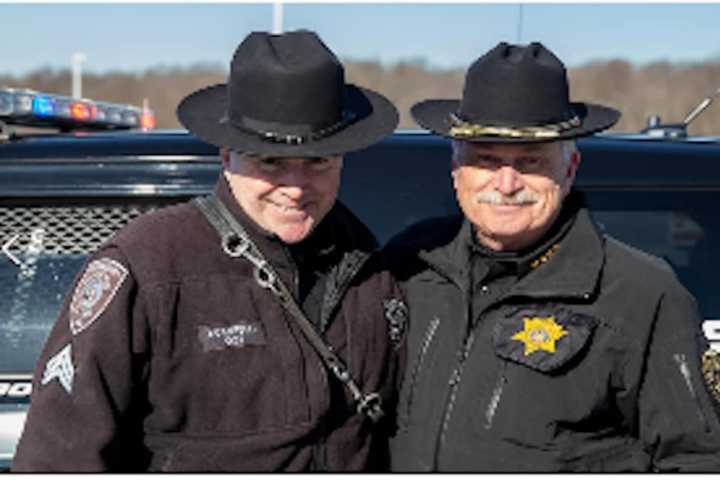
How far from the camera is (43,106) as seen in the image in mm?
3250

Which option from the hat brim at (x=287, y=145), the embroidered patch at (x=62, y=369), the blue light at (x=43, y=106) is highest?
the hat brim at (x=287, y=145)

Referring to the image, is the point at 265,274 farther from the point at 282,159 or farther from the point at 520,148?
the point at 520,148

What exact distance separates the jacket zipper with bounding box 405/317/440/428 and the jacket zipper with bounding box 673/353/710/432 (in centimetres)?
51

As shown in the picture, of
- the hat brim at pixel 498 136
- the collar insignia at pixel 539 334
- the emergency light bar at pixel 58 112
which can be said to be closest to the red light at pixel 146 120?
the emergency light bar at pixel 58 112

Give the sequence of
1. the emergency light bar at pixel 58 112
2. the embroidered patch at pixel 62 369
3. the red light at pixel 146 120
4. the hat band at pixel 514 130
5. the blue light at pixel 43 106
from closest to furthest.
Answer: the embroidered patch at pixel 62 369, the hat band at pixel 514 130, the emergency light bar at pixel 58 112, the blue light at pixel 43 106, the red light at pixel 146 120

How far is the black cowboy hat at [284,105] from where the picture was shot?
2.08m

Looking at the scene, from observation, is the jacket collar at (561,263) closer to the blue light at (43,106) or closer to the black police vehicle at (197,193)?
the black police vehicle at (197,193)

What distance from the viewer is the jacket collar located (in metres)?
2.21

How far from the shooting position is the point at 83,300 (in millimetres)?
1976

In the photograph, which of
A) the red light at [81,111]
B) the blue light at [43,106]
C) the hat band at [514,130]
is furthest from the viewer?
the red light at [81,111]

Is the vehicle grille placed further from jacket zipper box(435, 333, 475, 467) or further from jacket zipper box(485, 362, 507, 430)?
jacket zipper box(485, 362, 507, 430)

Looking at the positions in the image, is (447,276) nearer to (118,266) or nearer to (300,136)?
(300,136)

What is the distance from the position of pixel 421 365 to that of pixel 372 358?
13cm

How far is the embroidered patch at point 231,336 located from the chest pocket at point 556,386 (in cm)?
51
